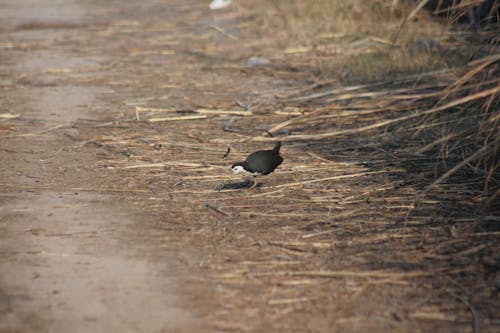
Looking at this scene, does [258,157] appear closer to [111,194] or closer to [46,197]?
[111,194]

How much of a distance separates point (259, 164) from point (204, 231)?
2.49 feet

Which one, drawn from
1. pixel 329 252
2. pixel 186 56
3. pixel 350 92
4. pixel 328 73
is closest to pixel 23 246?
pixel 329 252

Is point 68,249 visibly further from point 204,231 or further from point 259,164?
point 259,164

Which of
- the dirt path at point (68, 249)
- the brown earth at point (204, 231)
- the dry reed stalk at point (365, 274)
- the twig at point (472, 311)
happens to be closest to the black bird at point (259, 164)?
the brown earth at point (204, 231)

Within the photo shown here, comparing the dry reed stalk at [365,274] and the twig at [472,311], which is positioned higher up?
the twig at [472,311]

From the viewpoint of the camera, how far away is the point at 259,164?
14.4 ft

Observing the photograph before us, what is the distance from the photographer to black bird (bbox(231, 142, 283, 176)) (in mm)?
4379

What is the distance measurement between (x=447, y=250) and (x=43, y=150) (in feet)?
8.64

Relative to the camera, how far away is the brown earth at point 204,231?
9.62ft

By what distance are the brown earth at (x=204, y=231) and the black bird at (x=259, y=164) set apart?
73 millimetres

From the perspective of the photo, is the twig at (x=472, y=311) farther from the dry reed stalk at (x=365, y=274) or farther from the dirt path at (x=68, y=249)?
the dirt path at (x=68, y=249)

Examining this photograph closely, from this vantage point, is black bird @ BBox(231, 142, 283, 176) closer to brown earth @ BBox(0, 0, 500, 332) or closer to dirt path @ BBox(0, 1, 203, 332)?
brown earth @ BBox(0, 0, 500, 332)

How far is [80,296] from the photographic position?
3.06 m

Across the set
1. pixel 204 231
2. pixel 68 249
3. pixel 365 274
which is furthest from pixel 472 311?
pixel 68 249
